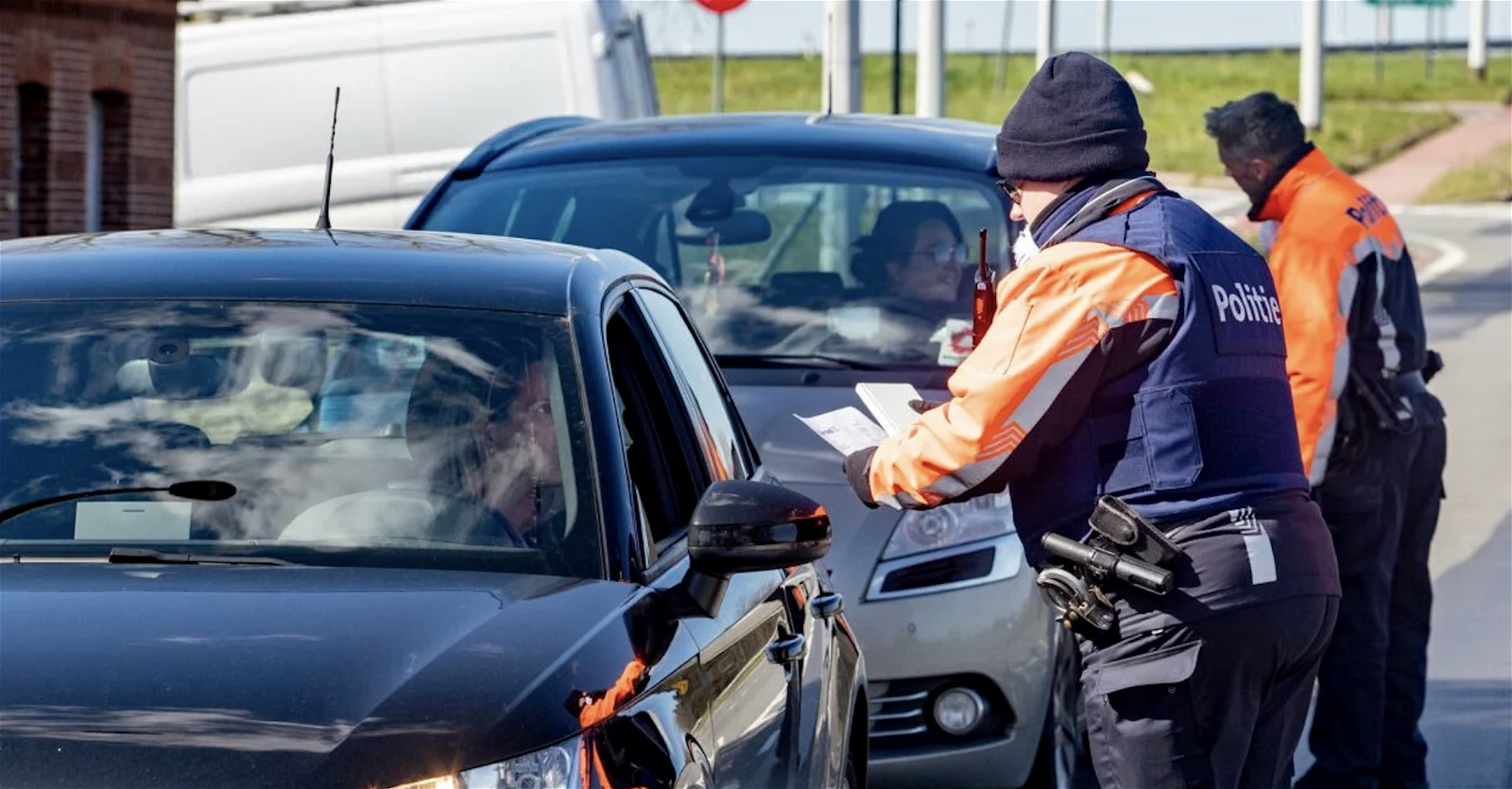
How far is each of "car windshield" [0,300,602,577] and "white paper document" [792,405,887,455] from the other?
73cm

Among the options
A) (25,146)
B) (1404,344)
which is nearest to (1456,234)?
(25,146)

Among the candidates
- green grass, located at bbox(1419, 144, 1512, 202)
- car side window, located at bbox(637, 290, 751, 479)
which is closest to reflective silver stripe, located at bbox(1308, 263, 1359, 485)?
car side window, located at bbox(637, 290, 751, 479)

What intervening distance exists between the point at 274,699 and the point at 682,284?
455cm

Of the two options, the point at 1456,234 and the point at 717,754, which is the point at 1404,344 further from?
the point at 1456,234

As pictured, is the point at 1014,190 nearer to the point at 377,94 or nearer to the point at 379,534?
the point at 379,534

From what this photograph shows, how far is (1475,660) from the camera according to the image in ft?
29.7

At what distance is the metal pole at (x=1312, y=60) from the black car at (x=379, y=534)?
124 ft

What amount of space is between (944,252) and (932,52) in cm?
1163

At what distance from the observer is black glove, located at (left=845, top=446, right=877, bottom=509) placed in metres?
4.43

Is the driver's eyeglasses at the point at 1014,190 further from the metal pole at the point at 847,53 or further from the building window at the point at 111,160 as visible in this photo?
the building window at the point at 111,160

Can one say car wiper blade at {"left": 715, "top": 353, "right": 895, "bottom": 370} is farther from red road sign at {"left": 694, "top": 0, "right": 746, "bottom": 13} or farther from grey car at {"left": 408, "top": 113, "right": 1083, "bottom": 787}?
red road sign at {"left": 694, "top": 0, "right": 746, "bottom": 13}

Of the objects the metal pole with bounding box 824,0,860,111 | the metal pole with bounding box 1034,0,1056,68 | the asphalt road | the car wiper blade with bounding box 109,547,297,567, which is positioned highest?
the metal pole with bounding box 1034,0,1056,68

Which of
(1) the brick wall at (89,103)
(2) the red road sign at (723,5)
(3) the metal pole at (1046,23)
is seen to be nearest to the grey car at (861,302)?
(2) the red road sign at (723,5)

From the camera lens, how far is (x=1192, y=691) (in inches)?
162
